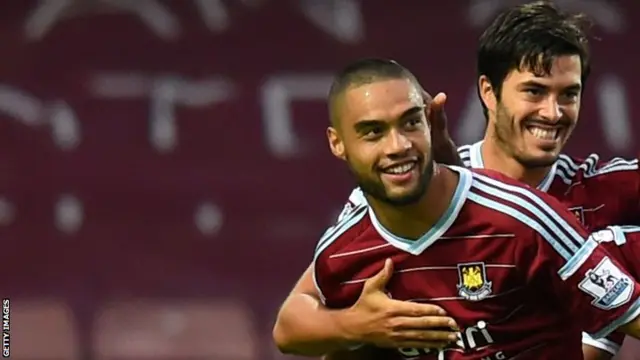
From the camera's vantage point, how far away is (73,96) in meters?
3.29

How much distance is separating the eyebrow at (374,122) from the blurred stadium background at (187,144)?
5.54 ft

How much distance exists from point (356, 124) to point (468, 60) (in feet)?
6.15

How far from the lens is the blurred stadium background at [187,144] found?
3180 millimetres

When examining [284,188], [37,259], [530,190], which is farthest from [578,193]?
[37,259]

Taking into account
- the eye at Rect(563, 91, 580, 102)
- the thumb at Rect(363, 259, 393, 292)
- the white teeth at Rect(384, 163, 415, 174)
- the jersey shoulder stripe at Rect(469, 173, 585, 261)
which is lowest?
the thumb at Rect(363, 259, 393, 292)

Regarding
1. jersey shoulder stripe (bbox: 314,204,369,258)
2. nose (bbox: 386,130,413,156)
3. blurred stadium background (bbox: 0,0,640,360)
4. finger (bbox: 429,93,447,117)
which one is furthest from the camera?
blurred stadium background (bbox: 0,0,640,360)

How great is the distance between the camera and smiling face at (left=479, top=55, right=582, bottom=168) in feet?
5.99

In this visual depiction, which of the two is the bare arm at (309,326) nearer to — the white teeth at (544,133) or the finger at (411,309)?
the finger at (411,309)

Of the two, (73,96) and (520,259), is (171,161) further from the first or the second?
(520,259)

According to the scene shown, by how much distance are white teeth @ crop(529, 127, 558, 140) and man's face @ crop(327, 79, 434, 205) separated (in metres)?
0.34

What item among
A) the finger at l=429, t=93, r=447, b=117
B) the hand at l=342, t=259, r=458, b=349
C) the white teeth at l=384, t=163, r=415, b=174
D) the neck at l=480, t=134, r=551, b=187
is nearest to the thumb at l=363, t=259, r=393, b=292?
the hand at l=342, t=259, r=458, b=349

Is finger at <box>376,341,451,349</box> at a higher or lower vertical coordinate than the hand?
Result: lower

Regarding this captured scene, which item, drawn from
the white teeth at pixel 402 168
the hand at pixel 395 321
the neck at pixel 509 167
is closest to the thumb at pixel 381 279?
the hand at pixel 395 321

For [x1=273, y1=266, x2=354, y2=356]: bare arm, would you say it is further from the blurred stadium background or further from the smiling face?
the blurred stadium background
